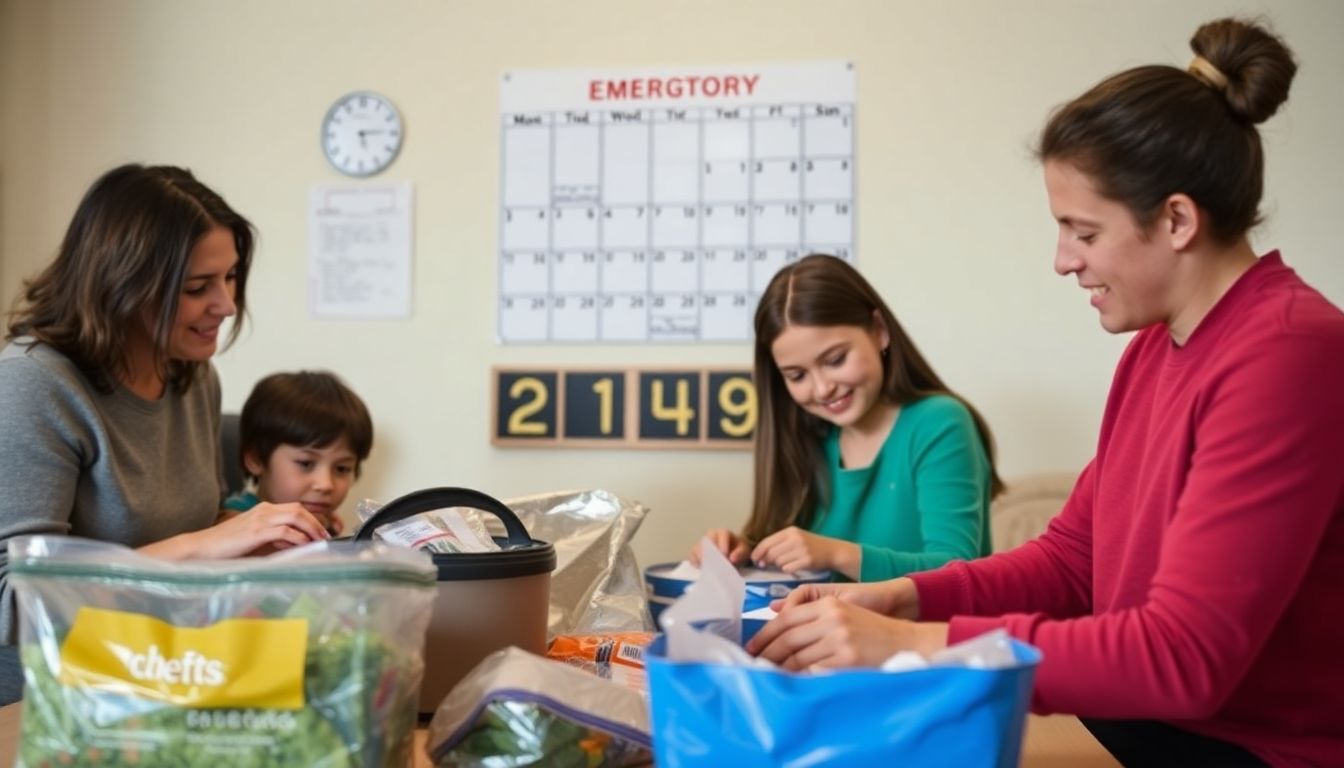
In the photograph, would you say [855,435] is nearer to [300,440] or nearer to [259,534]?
[300,440]

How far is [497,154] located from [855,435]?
1.01 meters

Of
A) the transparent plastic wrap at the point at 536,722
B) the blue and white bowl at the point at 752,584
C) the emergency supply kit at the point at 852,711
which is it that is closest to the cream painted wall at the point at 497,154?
the blue and white bowl at the point at 752,584

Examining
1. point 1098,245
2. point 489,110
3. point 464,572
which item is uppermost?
A: point 489,110

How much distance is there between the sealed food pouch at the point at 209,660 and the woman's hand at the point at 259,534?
14.1 inches

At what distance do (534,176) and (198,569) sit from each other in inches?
70.5

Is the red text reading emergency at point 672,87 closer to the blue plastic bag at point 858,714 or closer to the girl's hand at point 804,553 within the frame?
the girl's hand at point 804,553

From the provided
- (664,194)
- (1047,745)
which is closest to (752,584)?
(1047,745)

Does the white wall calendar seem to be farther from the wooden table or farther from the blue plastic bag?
the blue plastic bag

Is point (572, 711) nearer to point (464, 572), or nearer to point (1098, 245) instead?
point (464, 572)

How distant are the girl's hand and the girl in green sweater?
0.11 m

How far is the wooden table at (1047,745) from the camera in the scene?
0.83 metres

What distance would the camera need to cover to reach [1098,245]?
0.99 m

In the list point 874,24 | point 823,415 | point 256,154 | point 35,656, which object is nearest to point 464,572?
point 35,656

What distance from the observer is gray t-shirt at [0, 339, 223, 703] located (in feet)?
4.01
